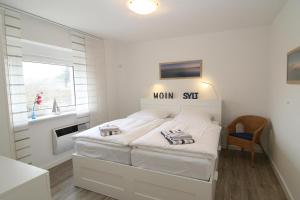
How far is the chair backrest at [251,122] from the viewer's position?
10.6 ft

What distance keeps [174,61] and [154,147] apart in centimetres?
246

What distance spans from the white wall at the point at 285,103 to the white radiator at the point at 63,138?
11.0 feet

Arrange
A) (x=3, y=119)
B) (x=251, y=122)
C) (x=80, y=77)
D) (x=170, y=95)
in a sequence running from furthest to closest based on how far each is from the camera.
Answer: (x=170, y=95)
(x=80, y=77)
(x=251, y=122)
(x=3, y=119)

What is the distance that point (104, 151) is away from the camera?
2.18 meters

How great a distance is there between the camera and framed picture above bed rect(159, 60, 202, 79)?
12.3ft

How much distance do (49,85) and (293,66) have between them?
12.1ft

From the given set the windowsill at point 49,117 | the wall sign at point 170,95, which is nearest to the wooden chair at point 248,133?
the wall sign at point 170,95

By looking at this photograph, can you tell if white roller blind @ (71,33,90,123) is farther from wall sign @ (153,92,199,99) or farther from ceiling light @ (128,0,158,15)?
ceiling light @ (128,0,158,15)

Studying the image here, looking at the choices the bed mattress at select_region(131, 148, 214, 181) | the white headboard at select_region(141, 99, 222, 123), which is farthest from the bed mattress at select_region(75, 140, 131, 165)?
the white headboard at select_region(141, 99, 222, 123)

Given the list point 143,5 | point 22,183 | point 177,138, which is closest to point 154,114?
point 177,138

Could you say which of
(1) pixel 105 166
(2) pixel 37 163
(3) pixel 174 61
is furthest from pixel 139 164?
(3) pixel 174 61

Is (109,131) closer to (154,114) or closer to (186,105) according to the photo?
(154,114)

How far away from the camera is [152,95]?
14.0ft

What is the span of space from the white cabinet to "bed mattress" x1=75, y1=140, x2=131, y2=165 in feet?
2.98
